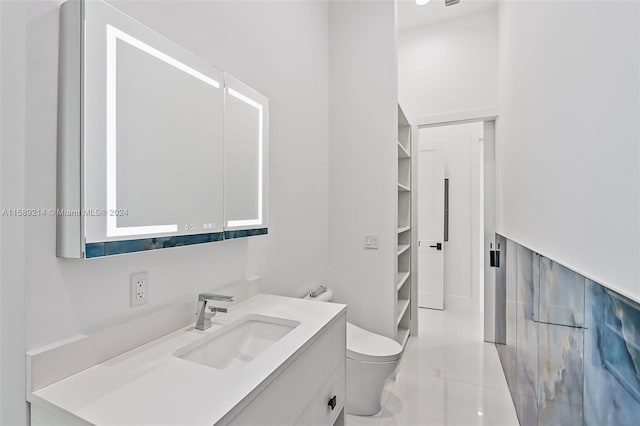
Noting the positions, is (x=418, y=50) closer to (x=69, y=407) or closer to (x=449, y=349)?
(x=449, y=349)

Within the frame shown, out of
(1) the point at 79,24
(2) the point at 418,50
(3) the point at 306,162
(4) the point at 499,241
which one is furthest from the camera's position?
(2) the point at 418,50

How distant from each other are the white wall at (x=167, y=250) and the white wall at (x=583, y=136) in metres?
1.29

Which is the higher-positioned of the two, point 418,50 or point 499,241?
point 418,50

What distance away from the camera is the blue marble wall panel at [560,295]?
3.50ft

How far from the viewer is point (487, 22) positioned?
3123 mm

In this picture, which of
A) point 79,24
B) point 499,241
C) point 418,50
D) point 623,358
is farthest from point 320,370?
point 418,50

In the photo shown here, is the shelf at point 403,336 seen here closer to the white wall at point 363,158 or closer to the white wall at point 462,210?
the white wall at point 363,158

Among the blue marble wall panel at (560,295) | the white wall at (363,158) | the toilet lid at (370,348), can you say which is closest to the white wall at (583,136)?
the blue marble wall panel at (560,295)

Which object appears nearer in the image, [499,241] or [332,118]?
[332,118]

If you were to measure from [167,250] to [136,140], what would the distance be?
402mm

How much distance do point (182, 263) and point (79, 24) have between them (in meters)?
0.79

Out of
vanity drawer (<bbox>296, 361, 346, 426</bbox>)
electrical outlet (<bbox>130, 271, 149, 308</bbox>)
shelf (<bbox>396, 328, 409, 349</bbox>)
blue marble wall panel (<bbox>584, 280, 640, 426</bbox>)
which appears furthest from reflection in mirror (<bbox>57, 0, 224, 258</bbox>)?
shelf (<bbox>396, 328, 409, 349</bbox>)

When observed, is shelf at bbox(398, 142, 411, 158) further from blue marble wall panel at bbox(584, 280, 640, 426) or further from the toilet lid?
blue marble wall panel at bbox(584, 280, 640, 426)

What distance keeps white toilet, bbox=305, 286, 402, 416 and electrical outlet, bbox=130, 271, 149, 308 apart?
124 cm
